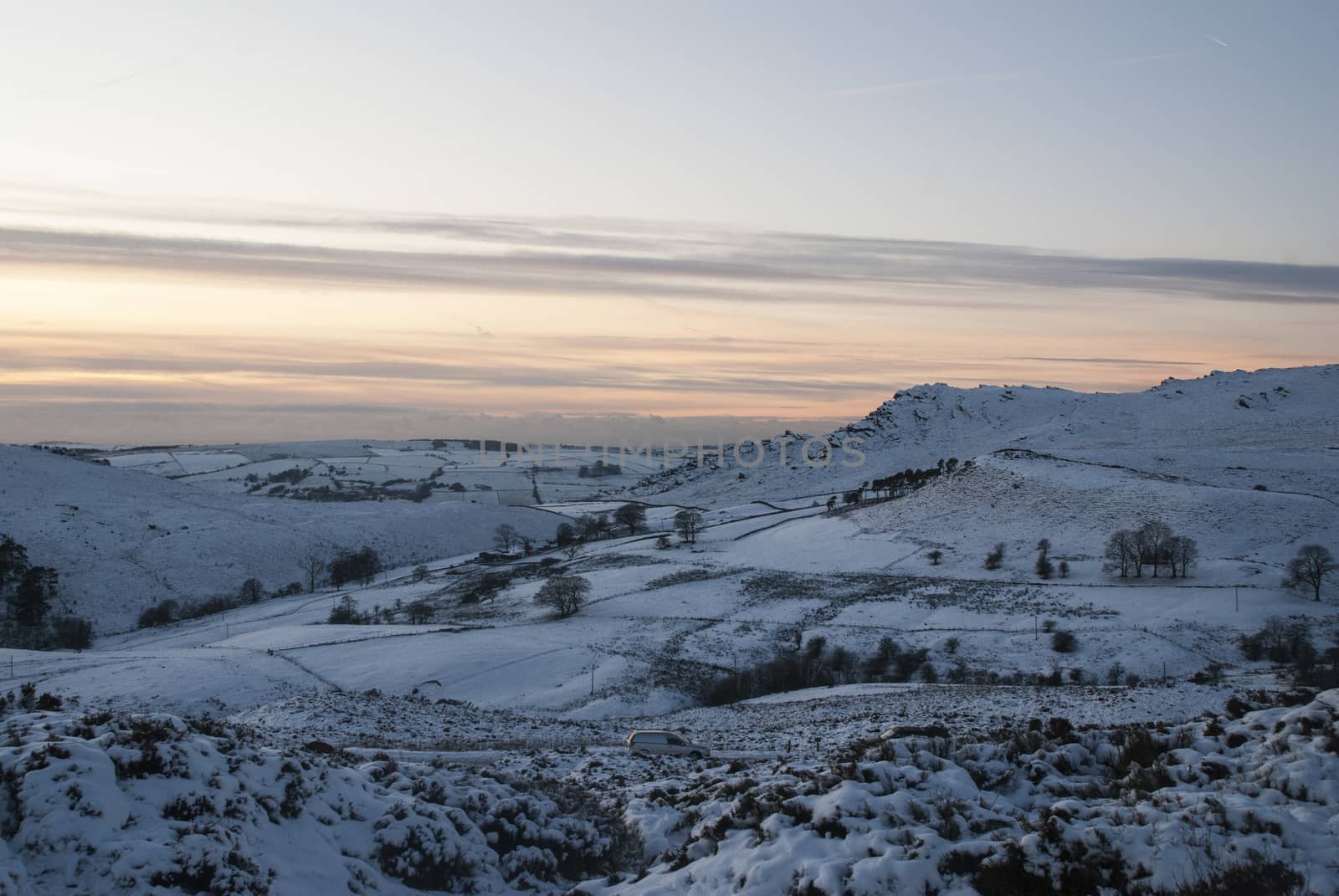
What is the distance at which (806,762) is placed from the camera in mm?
19812

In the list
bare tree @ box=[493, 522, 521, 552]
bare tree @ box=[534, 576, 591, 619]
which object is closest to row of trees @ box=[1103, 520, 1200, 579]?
bare tree @ box=[534, 576, 591, 619]

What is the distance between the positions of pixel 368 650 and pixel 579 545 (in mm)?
57401

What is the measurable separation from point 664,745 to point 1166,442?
142578mm

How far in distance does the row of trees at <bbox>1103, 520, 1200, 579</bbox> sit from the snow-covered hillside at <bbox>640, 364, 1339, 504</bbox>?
3584 centimetres

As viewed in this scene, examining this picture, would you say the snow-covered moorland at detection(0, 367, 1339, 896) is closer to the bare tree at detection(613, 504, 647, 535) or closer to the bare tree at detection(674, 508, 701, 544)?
the bare tree at detection(674, 508, 701, 544)

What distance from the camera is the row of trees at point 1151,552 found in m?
66.6

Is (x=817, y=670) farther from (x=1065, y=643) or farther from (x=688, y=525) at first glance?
(x=688, y=525)

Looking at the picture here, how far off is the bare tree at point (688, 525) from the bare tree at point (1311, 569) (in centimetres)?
5570

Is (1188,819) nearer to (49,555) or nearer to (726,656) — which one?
(726,656)

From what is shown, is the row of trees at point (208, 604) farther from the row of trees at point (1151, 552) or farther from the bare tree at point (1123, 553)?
the row of trees at point (1151, 552)

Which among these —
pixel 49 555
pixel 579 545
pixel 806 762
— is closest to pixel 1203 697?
pixel 806 762

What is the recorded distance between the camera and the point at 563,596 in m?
67.2

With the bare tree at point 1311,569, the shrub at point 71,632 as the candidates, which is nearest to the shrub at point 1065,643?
the bare tree at point 1311,569

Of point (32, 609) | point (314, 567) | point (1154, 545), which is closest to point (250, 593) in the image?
point (314, 567)
